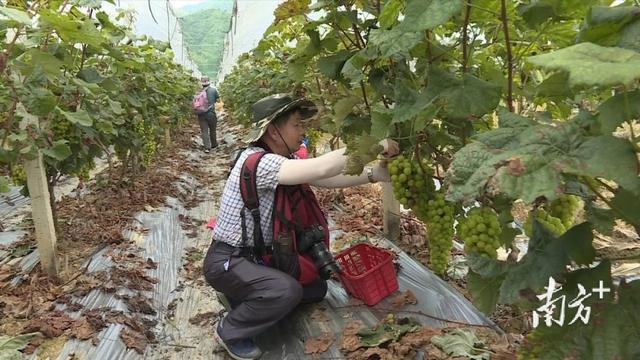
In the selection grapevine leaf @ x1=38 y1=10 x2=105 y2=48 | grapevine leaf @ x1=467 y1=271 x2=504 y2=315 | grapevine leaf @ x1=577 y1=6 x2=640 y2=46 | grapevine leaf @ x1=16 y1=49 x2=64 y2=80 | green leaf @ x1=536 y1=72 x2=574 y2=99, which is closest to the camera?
grapevine leaf @ x1=577 y1=6 x2=640 y2=46

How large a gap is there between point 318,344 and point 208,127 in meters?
10.1

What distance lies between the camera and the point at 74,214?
5465 millimetres

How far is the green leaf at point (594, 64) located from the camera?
0.69m

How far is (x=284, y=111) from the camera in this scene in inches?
119

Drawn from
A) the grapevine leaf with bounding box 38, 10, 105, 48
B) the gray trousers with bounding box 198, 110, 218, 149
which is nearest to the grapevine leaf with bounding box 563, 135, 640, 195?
the grapevine leaf with bounding box 38, 10, 105, 48

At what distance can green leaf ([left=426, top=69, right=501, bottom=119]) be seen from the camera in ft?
4.80

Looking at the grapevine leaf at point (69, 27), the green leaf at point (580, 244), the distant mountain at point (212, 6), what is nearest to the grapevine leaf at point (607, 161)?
the green leaf at point (580, 244)

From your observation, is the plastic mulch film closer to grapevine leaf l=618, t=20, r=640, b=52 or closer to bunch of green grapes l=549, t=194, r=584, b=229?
bunch of green grapes l=549, t=194, r=584, b=229

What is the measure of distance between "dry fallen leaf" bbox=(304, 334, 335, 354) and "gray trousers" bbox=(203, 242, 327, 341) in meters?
0.21

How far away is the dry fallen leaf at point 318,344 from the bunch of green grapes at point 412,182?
134cm

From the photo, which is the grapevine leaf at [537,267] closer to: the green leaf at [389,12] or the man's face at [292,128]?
the green leaf at [389,12]

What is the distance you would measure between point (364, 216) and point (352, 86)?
2.89 metres

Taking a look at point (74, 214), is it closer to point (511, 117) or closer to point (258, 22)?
point (511, 117)

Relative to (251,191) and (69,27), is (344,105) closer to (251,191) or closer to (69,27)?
(251,191)
